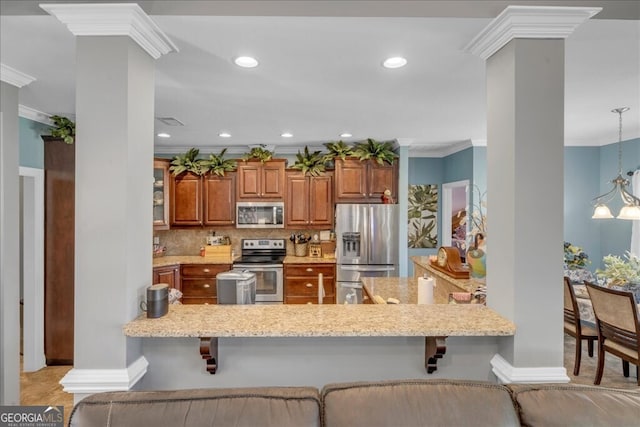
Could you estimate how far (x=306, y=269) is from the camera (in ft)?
15.3

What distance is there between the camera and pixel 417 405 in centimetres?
119

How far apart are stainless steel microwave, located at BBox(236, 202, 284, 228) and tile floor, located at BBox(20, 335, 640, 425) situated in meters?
2.55

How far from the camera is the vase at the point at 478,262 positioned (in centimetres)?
249

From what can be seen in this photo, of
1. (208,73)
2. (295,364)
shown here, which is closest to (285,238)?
(208,73)

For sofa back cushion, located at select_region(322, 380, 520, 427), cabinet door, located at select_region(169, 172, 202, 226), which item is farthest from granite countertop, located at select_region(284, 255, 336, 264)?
sofa back cushion, located at select_region(322, 380, 520, 427)

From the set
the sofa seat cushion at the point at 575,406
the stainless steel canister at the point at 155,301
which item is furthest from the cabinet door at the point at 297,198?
the sofa seat cushion at the point at 575,406

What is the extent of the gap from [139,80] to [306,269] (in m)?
3.41

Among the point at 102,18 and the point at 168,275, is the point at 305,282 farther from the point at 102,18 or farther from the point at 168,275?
the point at 102,18

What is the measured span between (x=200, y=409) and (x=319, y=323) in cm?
59

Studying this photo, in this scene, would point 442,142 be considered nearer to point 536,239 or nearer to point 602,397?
point 536,239

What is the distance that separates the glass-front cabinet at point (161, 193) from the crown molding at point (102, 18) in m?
3.23

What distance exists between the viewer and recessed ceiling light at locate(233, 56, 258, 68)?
81.0 inches

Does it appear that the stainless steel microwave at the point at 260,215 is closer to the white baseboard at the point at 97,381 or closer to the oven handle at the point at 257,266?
the oven handle at the point at 257,266

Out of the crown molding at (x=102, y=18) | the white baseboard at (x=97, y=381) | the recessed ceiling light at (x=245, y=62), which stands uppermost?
the recessed ceiling light at (x=245, y=62)
